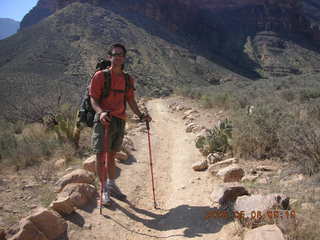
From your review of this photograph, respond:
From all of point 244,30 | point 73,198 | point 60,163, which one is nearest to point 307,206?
point 73,198

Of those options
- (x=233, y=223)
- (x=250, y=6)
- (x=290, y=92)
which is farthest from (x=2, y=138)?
(x=250, y=6)

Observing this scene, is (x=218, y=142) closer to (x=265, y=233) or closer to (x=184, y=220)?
(x=184, y=220)

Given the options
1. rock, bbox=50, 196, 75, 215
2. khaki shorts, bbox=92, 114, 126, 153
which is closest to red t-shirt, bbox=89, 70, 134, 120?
khaki shorts, bbox=92, 114, 126, 153

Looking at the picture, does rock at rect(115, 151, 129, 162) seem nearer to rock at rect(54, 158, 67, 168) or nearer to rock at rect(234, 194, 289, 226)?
rock at rect(54, 158, 67, 168)

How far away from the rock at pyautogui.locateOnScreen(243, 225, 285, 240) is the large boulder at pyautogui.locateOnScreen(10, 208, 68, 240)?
5.94 feet

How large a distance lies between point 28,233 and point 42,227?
18 centimetres

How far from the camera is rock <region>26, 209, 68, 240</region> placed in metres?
2.52

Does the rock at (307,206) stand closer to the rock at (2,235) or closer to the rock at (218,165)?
the rock at (218,165)

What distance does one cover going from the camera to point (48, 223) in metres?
2.58

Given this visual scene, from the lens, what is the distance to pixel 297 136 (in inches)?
155

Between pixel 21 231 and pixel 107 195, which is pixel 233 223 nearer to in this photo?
pixel 107 195

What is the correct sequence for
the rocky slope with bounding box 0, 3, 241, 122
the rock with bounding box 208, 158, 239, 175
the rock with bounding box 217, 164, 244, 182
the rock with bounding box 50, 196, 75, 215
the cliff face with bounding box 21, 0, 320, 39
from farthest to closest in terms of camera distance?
1. the cliff face with bounding box 21, 0, 320, 39
2. the rocky slope with bounding box 0, 3, 241, 122
3. the rock with bounding box 208, 158, 239, 175
4. the rock with bounding box 217, 164, 244, 182
5. the rock with bounding box 50, 196, 75, 215

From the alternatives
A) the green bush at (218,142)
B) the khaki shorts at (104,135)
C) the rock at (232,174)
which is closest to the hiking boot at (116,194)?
the khaki shorts at (104,135)

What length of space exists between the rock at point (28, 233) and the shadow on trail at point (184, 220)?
85 cm
